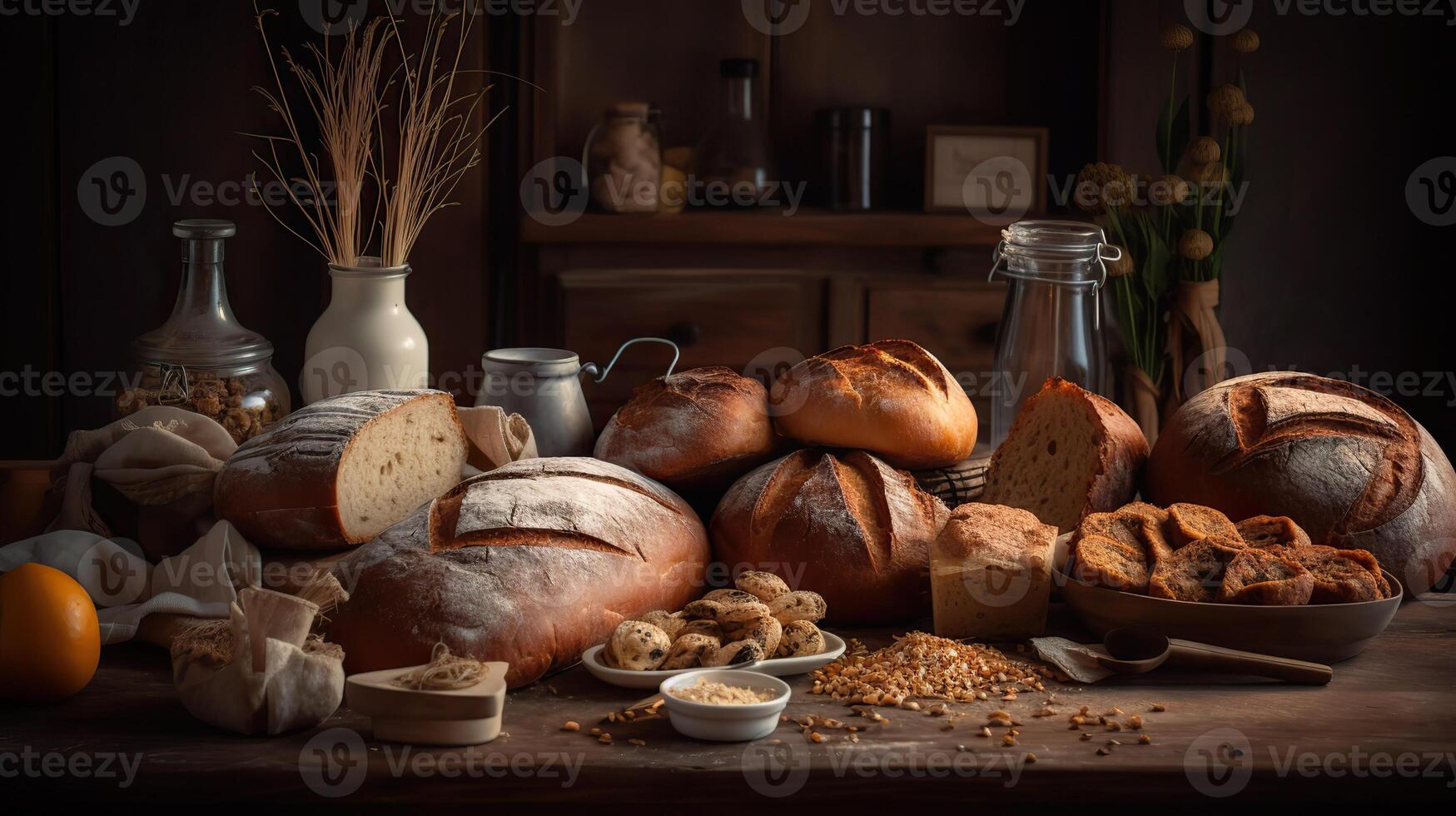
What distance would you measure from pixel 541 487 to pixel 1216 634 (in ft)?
2.21

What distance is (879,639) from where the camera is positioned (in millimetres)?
1265

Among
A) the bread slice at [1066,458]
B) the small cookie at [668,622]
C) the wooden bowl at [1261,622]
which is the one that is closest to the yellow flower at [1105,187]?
the bread slice at [1066,458]


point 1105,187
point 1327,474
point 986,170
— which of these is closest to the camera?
point 1327,474

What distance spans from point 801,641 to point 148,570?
2.20 ft

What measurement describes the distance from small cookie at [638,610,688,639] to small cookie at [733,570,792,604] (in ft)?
0.25

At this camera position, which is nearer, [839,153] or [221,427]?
[221,427]

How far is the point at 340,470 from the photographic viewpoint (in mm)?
1301

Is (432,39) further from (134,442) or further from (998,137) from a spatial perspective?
(134,442)

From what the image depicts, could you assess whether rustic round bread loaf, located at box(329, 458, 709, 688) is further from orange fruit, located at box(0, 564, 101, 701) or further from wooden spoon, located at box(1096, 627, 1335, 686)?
wooden spoon, located at box(1096, 627, 1335, 686)

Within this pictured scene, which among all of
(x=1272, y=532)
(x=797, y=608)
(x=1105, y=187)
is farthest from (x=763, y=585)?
(x=1105, y=187)

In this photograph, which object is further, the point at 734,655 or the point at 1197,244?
the point at 1197,244

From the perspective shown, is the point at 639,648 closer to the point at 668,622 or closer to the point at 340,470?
the point at 668,622

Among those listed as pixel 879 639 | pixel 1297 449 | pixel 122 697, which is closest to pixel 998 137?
pixel 1297 449

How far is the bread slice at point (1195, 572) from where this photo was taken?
1.18 meters
